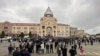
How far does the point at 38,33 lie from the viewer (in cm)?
18125

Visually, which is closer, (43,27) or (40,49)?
(40,49)

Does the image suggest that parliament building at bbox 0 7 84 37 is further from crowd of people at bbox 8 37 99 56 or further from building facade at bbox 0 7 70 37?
crowd of people at bbox 8 37 99 56

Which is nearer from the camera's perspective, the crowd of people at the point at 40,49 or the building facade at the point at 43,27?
the crowd of people at the point at 40,49

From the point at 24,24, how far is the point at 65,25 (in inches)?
1169

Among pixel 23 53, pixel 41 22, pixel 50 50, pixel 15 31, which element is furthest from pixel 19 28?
pixel 23 53

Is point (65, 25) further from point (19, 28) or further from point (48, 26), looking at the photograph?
point (19, 28)

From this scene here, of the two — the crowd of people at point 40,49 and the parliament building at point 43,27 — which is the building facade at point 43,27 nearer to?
the parliament building at point 43,27

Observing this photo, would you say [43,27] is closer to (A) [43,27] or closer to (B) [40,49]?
(A) [43,27]

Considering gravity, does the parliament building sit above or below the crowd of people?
above

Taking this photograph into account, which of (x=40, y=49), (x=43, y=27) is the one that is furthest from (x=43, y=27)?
(x=40, y=49)

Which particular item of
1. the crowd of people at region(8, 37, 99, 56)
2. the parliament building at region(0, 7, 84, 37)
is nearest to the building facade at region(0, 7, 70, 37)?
the parliament building at region(0, 7, 84, 37)

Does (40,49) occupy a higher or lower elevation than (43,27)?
lower

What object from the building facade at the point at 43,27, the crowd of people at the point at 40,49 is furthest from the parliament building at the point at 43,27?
the crowd of people at the point at 40,49

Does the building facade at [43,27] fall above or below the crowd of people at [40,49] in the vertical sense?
above
